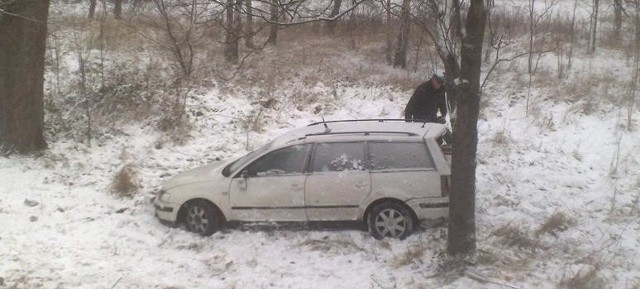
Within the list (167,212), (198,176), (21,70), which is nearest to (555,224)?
(198,176)

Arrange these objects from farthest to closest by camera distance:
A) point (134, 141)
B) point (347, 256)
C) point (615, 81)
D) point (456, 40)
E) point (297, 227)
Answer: point (615, 81) → point (134, 141) → point (297, 227) → point (347, 256) → point (456, 40)

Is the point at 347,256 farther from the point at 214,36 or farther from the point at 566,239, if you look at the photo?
the point at 214,36

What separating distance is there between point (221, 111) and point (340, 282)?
7180 mm

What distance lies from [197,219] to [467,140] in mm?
3888

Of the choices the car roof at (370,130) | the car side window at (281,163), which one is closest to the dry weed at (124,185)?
the car side window at (281,163)

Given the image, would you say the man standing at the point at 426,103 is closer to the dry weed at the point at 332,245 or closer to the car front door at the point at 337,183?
the car front door at the point at 337,183

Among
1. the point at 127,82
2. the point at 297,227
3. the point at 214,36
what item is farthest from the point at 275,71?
the point at 297,227

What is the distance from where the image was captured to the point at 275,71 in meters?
15.1

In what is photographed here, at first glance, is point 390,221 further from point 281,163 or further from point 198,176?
point 198,176

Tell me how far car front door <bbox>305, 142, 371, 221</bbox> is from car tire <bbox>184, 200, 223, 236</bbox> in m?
1.32

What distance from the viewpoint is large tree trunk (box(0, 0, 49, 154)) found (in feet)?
31.4

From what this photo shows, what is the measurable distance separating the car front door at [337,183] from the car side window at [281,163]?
186 mm

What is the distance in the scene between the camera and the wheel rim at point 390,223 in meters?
7.30

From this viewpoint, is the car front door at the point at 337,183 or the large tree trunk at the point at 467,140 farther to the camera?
the car front door at the point at 337,183
